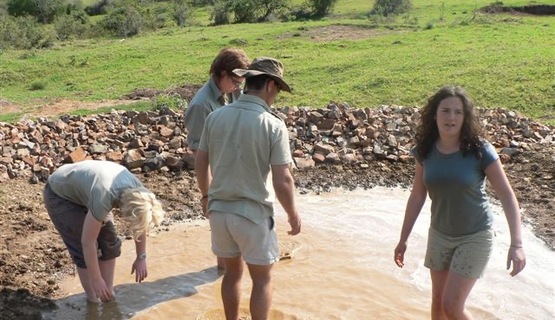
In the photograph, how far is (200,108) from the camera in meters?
4.69

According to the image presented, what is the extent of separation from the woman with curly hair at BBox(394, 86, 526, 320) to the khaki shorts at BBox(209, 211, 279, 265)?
0.92 m

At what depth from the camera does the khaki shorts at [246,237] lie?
12.0 feet

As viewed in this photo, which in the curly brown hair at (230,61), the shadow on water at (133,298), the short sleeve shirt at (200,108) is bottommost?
the shadow on water at (133,298)

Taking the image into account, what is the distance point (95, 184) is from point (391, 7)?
24136mm

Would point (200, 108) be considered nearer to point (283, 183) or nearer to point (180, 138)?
point (283, 183)

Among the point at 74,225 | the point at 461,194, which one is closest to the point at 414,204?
the point at 461,194

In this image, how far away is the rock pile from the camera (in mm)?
7516

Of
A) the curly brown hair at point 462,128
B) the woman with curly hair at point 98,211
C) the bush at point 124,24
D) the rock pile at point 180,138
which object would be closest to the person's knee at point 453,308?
the curly brown hair at point 462,128

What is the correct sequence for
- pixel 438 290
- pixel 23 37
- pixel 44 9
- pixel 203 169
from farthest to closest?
pixel 44 9 < pixel 23 37 < pixel 203 169 < pixel 438 290

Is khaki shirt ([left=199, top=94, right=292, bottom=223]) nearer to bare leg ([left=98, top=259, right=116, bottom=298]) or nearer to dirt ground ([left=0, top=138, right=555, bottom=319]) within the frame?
bare leg ([left=98, top=259, right=116, bottom=298])

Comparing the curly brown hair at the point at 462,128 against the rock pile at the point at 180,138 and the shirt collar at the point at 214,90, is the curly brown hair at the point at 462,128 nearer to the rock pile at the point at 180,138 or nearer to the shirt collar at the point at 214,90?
the shirt collar at the point at 214,90

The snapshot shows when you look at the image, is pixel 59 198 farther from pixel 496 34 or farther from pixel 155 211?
pixel 496 34

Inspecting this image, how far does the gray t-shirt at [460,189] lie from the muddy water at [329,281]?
4.95ft

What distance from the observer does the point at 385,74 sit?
1332cm
